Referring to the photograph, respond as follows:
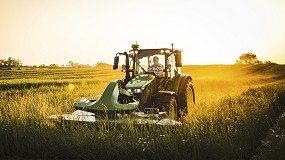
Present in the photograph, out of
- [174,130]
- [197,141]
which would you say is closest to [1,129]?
[174,130]

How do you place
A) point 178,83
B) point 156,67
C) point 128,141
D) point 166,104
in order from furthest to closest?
point 178,83, point 156,67, point 166,104, point 128,141

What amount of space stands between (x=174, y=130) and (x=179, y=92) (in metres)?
3.47

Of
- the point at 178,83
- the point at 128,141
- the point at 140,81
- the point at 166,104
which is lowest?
the point at 128,141

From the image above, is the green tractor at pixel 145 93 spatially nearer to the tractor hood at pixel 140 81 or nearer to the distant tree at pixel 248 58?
the tractor hood at pixel 140 81

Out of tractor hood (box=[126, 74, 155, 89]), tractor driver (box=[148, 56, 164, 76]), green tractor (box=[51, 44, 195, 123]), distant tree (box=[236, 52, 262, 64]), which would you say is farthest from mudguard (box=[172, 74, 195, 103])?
distant tree (box=[236, 52, 262, 64])

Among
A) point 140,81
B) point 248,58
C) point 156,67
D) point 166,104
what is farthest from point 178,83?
point 248,58

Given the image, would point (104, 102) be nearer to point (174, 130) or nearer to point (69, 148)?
point (69, 148)

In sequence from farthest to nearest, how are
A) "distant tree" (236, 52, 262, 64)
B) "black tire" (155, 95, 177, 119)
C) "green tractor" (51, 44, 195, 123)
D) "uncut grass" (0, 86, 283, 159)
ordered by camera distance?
"distant tree" (236, 52, 262, 64) < "black tire" (155, 95, 177, 119) < "green tractor" (51, 44, 195, 123) < "uncut grass" (0, 86, 283, 159)

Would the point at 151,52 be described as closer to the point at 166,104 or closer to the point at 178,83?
the point at 178,83

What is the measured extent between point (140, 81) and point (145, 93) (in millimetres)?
415

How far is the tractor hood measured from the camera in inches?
329

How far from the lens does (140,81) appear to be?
871 centimetres

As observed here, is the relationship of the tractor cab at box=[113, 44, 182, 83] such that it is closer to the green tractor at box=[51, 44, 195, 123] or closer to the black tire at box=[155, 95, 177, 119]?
the green tractor at box=[51, 44, 195, 123]

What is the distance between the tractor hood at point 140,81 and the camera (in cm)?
835
